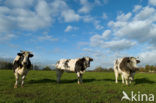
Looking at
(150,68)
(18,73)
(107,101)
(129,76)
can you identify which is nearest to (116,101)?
(107,101)

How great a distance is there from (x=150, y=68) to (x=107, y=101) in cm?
8299

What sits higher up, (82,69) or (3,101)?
(82,69)

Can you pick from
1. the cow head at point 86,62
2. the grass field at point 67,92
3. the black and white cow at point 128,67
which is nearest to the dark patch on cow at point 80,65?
the cow head at point 86,62

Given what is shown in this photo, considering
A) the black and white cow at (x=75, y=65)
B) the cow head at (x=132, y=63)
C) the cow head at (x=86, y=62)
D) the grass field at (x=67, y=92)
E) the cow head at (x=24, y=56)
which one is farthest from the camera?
the cow head at (x=86, y=62)

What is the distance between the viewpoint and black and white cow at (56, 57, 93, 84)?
17.2 m

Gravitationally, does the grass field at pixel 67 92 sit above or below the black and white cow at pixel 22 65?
below

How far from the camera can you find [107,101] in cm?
784

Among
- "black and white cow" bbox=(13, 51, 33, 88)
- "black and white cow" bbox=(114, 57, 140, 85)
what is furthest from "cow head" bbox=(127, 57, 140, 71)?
"black and white cow" bbox=(13, 51, 33, 88)

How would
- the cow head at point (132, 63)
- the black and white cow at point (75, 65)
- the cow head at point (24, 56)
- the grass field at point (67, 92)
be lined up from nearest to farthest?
1. the grass field at point (67, 92)
2. the cow head at point (24, 56)
3. the cow head at point (132, 63)
4. the black and white cow at point (75, 65)

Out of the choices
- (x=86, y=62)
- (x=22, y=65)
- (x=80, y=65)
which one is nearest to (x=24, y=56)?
(x=22, y=65)

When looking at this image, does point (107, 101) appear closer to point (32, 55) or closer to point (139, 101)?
point (139, 101)

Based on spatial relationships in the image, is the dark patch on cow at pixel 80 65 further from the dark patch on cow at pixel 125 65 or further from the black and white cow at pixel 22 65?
the black and white cow at pixel 22 65

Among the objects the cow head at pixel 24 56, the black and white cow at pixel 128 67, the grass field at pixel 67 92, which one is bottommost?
the grass field at pixel 67 92

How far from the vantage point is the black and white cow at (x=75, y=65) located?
1723 centimetres
